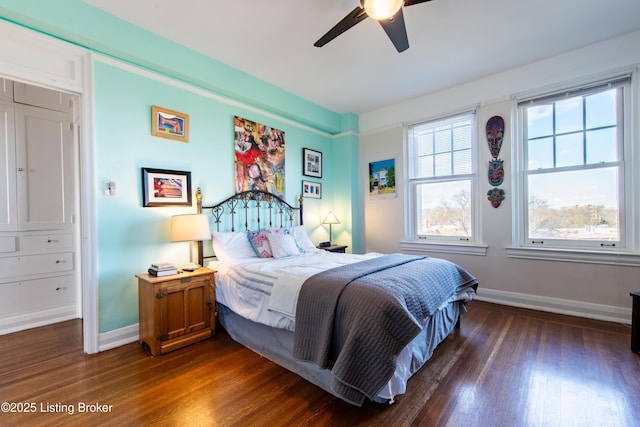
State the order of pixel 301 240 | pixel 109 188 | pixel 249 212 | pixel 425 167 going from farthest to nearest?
1. pixel 425 167
2. pixel 301 240
3. pixel 249 212
4. pixel 109 188

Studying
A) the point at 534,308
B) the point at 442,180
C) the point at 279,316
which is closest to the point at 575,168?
the point at 442,180

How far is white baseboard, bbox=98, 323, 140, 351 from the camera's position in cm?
242

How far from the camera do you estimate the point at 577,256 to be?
309 centimetres

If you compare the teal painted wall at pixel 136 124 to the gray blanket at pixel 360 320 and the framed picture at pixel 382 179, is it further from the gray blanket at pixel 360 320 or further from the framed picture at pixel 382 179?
the framed picture at pixel 382 179

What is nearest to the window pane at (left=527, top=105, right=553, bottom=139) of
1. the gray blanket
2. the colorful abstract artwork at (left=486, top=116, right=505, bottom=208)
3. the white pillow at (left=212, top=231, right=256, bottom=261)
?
the colorful abstract artwork at (left=486, top=116, right=505, bottom=208)

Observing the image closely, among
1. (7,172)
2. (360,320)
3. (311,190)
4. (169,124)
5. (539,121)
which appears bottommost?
(360,320)

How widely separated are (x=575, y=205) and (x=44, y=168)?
5.83m

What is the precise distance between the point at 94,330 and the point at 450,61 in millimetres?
4326

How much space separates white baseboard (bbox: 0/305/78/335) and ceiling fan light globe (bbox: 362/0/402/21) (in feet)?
13.6

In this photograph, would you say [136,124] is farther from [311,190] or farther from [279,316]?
[311,190]

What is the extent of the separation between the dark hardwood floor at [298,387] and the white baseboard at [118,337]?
0.25ft

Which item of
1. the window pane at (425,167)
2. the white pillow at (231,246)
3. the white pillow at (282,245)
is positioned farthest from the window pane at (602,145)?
the white pillow at (231,246)

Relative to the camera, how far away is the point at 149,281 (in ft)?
7.49

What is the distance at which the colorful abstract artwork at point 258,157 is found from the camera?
349cm
